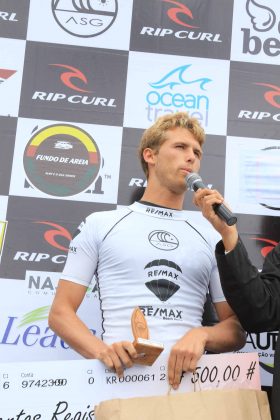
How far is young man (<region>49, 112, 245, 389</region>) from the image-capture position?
1.46 m

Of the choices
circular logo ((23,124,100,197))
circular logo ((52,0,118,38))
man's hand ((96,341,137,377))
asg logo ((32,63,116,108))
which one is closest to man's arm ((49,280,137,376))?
man's hand ((96,341,137,377))

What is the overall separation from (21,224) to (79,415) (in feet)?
2.98

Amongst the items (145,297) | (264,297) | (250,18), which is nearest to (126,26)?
(250,18)

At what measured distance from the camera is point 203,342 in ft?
4.60

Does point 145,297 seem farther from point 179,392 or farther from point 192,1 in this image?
point 192,1

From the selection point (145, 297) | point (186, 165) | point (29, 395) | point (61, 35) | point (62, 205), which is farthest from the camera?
point (61, 35)

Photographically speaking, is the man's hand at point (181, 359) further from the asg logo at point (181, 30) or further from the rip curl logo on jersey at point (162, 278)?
the asg logo at point (181, 30)

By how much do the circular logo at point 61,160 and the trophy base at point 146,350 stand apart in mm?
926

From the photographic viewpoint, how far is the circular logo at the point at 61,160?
6.66 ft

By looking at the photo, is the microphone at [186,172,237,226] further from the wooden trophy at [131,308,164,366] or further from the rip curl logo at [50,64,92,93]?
the rip curl logo at [50,64,92,93]

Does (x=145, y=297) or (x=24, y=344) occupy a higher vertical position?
(x=145, y=297)

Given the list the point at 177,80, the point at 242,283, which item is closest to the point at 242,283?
the point at 242,283

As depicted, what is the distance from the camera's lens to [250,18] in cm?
224

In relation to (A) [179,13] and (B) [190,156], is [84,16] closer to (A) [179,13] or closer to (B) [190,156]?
(A) [179,13]
